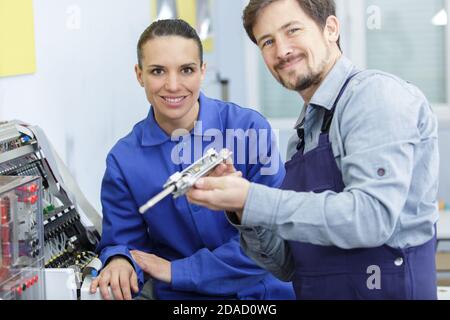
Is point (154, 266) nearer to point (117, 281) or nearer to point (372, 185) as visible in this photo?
point (117, 281)

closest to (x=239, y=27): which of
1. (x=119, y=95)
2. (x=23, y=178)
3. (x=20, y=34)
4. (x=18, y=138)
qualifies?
(x=119, y=95)

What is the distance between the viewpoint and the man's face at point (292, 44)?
3.11 ft

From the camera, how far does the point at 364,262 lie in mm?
903

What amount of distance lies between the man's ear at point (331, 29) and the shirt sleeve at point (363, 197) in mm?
187

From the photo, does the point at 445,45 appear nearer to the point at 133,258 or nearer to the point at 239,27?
the point at 239,27

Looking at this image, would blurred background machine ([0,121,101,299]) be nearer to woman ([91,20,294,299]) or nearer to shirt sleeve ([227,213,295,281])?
woman ([91,20,294,299])

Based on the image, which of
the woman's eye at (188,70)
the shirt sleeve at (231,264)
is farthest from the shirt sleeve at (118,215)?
the woman's eye at (188,70)

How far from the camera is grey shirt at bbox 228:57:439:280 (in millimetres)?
806

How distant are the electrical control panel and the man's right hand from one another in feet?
0.38

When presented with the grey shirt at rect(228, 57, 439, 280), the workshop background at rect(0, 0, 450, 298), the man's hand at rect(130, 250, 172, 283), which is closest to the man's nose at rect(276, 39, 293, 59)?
the grey shirt at rect(228, 57, 439, 280)

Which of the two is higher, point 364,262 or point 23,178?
point 23,178

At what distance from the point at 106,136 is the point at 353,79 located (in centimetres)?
101

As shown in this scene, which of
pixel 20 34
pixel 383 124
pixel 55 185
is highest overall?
pixel 20 34

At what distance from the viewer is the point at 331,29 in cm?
100
